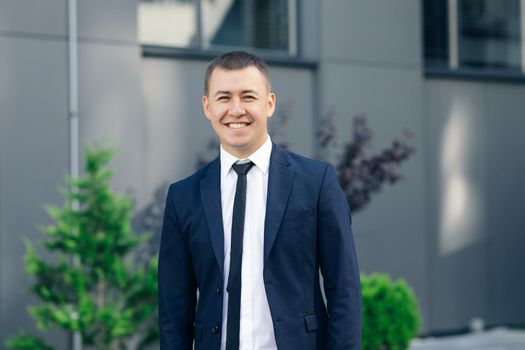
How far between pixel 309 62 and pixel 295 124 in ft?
2.49

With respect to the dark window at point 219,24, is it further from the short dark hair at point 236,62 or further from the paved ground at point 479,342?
the short dark hair at point 236,62

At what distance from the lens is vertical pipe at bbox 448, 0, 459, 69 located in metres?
11.9

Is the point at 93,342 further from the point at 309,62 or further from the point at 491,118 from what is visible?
the point at 491,118

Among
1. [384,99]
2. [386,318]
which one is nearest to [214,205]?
[386,318]

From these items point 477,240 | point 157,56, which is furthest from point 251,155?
point 477,240

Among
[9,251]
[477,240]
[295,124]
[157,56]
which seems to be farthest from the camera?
[477,240]

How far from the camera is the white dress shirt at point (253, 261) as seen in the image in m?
3.11

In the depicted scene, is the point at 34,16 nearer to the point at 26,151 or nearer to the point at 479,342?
the point at 26,151

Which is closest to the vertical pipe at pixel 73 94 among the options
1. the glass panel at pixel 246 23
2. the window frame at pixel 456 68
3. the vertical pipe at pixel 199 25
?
the vertical pipe at pixel 199 25

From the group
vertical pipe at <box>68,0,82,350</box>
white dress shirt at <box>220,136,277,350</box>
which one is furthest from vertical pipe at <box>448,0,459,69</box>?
white dress shirt at <box>220,136,277,350</box>

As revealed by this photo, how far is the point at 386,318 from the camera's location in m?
8.09

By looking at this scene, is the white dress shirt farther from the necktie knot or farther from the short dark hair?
the short dark hair

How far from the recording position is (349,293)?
10.4 feet

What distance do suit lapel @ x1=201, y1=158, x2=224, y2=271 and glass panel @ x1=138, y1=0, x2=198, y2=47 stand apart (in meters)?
6.41
